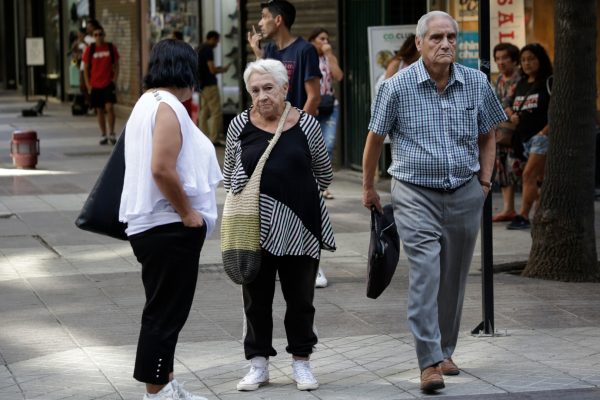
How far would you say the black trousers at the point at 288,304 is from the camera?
654 centimetres

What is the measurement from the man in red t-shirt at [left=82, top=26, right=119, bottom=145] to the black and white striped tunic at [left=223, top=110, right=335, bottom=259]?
15194mm

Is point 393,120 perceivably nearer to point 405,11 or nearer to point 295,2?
point 405,11

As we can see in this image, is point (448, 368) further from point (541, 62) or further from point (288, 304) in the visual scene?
point (541, 62)

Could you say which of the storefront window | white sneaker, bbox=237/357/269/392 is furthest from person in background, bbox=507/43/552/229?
the storefront window

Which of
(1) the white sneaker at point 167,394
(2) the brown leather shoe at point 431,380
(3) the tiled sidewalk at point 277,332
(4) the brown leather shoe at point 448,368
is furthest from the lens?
(4) the brown leather shoe at point 448,368

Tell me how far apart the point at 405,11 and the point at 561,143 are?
22.0 ft

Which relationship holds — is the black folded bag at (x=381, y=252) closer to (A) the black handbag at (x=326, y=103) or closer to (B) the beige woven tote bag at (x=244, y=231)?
(B) the beige woven tote bag at (x=244, y=231)

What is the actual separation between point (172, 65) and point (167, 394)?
1.47 meters

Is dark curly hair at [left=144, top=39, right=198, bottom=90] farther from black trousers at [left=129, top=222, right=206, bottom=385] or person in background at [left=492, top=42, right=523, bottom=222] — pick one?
person in background at [left=492, top=42, right=523, bottom=222]

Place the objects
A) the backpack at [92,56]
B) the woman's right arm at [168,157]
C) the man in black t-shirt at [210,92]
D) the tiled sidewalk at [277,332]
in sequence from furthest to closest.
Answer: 1. the backpack at [92,56]
2. the man in black t-shirt at [210,92]
3. the tiled sidewalk at [277,332]
4. the woman's right arm at [168,157]

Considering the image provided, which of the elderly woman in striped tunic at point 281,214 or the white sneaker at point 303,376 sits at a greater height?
the elderly woman in striped tunic at point 281,214

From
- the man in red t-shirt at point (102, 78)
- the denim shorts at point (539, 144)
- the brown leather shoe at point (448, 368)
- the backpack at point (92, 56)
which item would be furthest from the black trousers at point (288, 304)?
the backpack at point (92, 56)

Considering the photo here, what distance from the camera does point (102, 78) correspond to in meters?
21.9

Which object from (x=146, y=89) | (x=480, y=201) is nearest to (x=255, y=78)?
(x=146, y=89)
